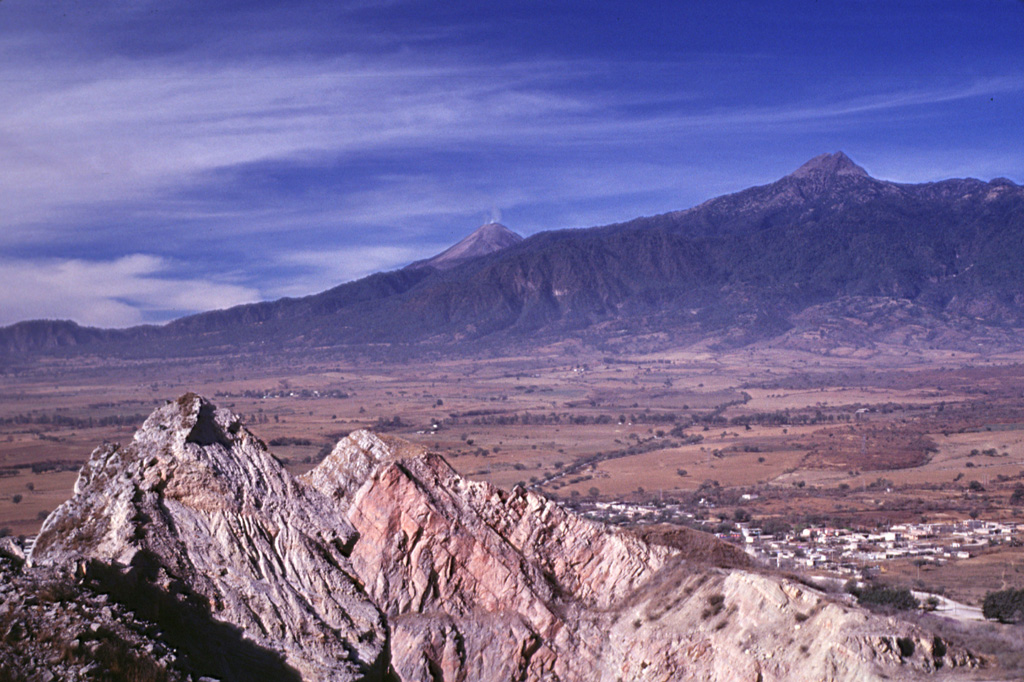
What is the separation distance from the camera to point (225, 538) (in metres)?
15.3

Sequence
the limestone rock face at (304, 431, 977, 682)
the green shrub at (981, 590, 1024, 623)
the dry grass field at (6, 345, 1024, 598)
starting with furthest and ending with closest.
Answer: the dry grass field at (6, 345, 1024, 598) → the green shrub at (981, 590, 1024, 623) → the limestone rock face at (304, 431, 977, 682)

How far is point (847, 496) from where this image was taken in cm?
6194

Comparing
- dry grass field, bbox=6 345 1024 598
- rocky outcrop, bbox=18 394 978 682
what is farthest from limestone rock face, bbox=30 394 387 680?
dry grass field, bbox=6 345 1024 598

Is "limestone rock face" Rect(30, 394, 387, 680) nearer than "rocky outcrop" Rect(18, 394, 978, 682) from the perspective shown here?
No

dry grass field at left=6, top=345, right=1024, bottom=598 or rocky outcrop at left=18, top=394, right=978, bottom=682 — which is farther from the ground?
rocky outcrop at left=18, top=394, right=978, bottom=682

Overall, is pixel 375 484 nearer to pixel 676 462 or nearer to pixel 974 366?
pixel 676 462

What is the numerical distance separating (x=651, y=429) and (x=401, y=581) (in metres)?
95.4

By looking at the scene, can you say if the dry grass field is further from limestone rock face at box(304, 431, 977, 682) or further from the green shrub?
limestone rock face at box(304, 431, 977, 682)

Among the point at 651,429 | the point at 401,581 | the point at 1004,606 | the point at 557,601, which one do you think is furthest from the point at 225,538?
the point at 651,429

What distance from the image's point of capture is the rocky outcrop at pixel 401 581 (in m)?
14.0

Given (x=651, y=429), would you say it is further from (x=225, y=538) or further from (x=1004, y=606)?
(x=225, y=538)

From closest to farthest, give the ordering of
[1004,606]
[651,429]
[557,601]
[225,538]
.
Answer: [225,538] → [557,601] → [1004,606] → [651,429]

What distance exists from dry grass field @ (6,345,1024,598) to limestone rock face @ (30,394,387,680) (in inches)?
1005

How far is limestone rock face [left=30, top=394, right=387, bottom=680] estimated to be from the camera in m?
14.2
